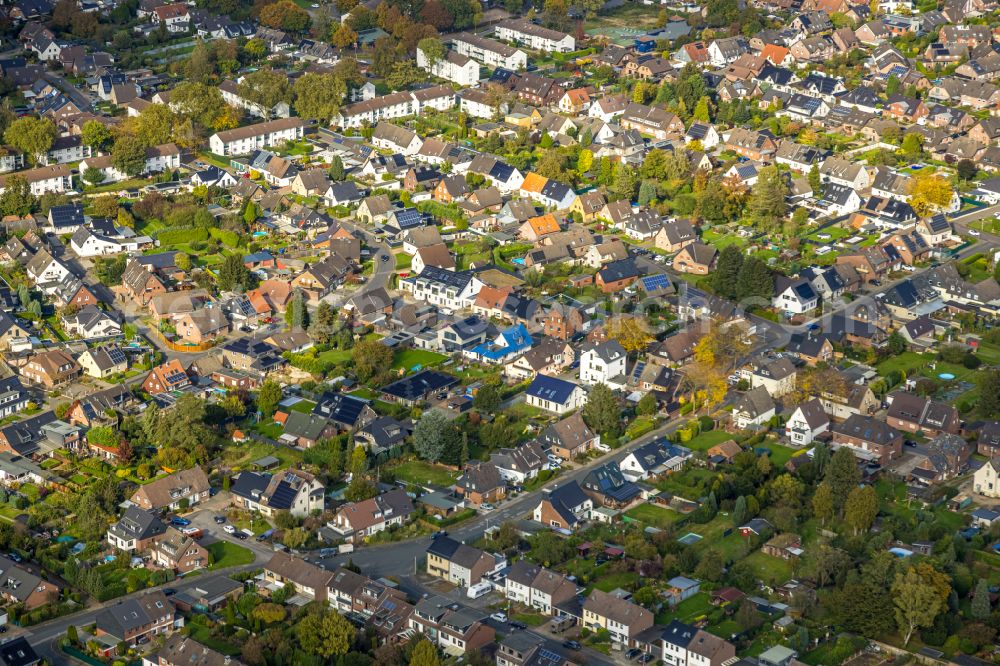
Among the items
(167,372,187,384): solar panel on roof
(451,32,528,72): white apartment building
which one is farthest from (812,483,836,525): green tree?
(451,32,528,72): white apartment building

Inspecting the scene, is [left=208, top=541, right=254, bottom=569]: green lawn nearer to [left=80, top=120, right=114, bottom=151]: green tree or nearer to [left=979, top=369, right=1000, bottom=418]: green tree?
[left=979, top=369, right=1000, bottom=418]: green tree

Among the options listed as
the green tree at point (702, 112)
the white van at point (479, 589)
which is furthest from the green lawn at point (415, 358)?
the green tree at point (702, 112)

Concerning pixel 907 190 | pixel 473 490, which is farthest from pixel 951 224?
pixel 473 490

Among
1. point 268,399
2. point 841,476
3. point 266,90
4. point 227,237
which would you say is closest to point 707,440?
point 841,476

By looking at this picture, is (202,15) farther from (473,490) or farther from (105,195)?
(473,490)

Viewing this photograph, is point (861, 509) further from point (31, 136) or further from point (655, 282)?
point (31, 136)
